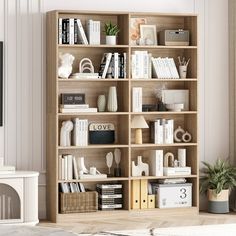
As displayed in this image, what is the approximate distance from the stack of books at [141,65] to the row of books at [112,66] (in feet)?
0.35

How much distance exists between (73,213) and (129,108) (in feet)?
3.58

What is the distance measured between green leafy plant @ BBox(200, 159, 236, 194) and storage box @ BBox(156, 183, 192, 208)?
200 millimetres

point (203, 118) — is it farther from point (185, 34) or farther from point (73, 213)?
point (73, 213)

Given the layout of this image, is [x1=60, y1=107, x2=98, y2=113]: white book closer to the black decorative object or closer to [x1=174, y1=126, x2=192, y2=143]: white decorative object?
the black decorative object

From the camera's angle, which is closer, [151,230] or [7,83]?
[151,230]

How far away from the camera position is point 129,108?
661 cm

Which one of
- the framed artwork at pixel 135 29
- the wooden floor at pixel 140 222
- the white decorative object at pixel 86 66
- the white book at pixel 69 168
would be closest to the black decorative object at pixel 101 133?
the white book at pixel 69 168

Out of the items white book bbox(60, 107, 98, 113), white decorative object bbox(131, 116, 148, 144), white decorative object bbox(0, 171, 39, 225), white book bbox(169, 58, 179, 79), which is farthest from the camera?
white book bbox(169, 58, 179, 79)

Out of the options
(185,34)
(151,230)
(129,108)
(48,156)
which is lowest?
(151,230)

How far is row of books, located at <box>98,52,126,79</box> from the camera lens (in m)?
6.60

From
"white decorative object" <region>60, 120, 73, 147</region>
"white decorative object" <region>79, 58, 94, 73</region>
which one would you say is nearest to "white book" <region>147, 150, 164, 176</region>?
"white decorative object" <region>60, 120, 73, 147</region>

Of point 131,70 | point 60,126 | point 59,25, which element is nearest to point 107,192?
point 60,126

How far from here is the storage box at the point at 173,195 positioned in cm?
680

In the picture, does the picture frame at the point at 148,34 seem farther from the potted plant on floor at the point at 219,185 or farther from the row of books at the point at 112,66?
the potted plant on floor at the point at 219,185
